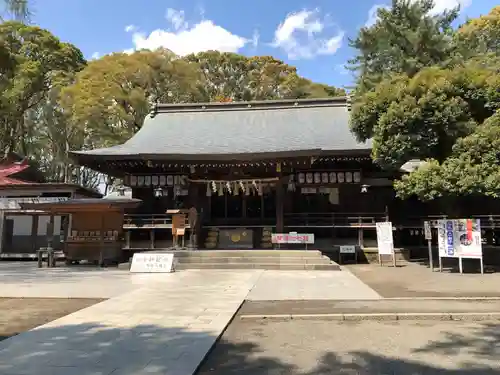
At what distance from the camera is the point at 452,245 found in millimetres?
11273

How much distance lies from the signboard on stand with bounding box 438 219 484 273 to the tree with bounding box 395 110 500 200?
2.79 ft

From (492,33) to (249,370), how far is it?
30899mm

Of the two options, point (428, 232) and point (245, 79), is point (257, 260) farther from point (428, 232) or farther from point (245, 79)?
point (245, 79)

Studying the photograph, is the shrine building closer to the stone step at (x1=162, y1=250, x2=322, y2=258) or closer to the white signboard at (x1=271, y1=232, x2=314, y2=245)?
the white signboard at (x1=271, y1=232, x2=314, y2=245)

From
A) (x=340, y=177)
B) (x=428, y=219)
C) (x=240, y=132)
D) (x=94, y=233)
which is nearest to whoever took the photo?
(x=94, y=233)

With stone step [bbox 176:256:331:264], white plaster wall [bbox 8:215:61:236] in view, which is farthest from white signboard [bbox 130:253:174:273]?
white plaster wall [bbox 8:215:61:236]

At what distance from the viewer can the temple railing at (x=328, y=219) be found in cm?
1580

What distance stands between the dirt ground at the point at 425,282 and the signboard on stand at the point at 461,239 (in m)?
0.56

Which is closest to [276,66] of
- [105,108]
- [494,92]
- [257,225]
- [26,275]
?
[105,108]

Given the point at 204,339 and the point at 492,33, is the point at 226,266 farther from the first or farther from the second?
the point at 492,33

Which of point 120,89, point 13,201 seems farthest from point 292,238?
point 120,89

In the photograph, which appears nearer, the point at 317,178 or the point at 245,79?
the point at 317,178

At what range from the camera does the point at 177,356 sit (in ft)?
13.4

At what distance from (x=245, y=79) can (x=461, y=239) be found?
2339cm
